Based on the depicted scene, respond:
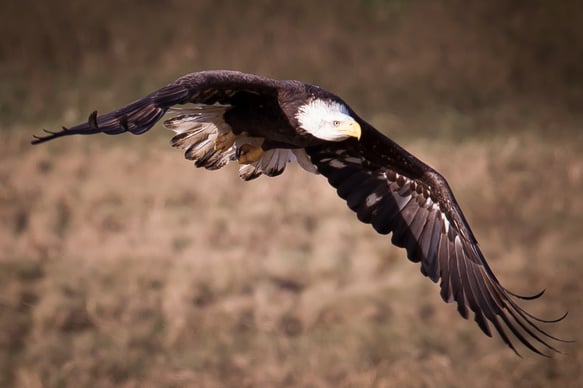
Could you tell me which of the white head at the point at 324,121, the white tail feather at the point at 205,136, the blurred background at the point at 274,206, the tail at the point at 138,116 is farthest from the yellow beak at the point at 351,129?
the blurred background at the point at 274,206

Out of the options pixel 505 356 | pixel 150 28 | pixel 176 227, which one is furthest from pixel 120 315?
pixel 150 28

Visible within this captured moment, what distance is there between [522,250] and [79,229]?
473 centimetres

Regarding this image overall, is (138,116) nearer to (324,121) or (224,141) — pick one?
(324,121)

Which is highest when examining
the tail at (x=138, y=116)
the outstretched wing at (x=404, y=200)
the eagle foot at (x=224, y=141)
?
the outstretched wing at (x=404, y=200)

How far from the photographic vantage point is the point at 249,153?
650cm

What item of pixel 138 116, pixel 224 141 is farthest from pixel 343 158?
pixel 138 116

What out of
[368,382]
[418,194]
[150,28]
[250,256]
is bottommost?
[368,382]

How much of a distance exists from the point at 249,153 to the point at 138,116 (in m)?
1.49

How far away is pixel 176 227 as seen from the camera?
11727 millimetres

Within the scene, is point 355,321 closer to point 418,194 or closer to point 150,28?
point 418,194

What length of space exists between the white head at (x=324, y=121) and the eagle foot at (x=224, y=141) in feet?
1.98

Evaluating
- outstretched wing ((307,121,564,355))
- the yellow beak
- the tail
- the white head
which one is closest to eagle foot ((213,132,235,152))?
the white head

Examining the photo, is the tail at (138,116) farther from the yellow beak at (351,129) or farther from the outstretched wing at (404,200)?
the outstretched wing at (404,200)

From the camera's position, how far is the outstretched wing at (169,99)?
15.9ft
